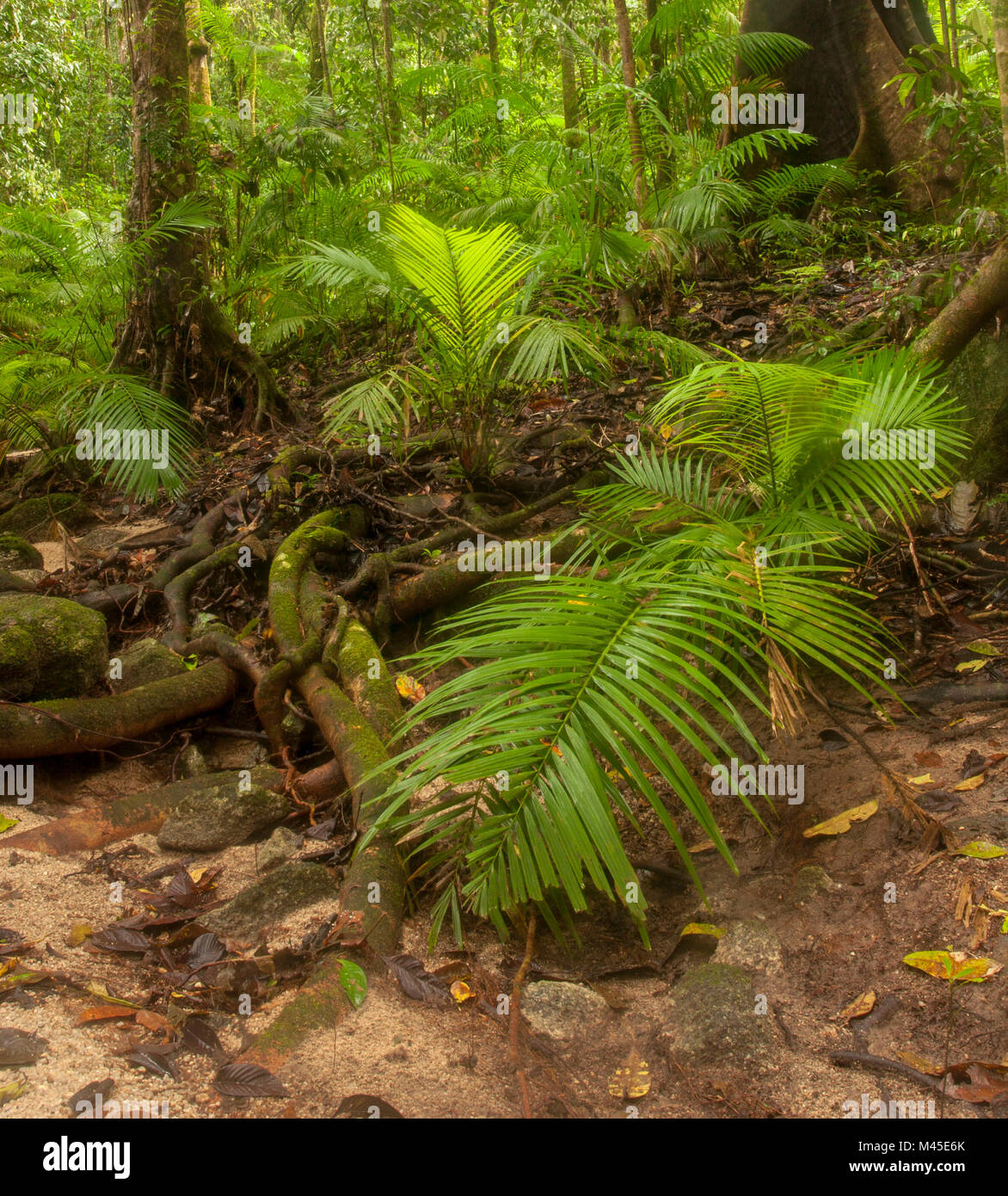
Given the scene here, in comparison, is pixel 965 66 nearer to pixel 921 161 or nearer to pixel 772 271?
pixel 921 161

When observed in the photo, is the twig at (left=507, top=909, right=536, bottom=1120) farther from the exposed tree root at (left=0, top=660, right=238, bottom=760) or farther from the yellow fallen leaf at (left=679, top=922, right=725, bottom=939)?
the exposed tree root at (left=0, top=660, right=238, bottom=760)

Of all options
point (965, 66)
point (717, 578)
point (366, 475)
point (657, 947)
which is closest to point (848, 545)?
point (717, 578)

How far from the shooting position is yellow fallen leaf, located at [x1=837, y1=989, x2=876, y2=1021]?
1788 millimetres

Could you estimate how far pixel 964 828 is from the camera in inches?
82.0

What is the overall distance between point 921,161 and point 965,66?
3101 millimetres

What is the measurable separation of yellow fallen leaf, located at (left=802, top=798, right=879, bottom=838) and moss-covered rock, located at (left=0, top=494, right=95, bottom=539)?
4369 mm

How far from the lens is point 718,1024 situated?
183cm

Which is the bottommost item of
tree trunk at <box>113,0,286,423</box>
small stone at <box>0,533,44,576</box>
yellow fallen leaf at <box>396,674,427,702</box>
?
yellow fallen leaf at <box>396,674,427,702</box>

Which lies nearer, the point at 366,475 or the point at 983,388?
the point at 983,388

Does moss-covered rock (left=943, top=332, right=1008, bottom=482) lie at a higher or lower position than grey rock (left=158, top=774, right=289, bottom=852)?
higher

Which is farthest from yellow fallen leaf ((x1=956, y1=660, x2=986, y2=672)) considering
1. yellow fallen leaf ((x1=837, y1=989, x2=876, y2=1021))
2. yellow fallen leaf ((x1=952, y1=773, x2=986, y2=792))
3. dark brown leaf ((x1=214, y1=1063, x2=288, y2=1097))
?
dark brown leaf ((x1=214, y1=1063, x2=288, y2=1097))

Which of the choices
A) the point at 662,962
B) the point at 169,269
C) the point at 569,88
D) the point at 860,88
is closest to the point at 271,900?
the point at 662,962

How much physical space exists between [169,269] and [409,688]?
3579mm

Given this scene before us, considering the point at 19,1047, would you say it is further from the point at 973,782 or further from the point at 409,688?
the point at 973,782
